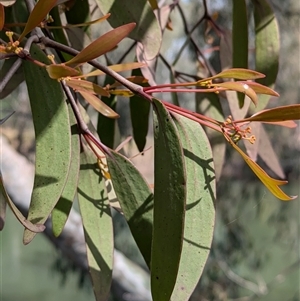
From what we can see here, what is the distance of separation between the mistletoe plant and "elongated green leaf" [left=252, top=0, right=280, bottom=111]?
21 cm

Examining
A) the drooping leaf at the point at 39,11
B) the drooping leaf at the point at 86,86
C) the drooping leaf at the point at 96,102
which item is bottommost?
the drooping leaf at the point at 96,102

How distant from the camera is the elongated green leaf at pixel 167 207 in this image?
1.10 feet

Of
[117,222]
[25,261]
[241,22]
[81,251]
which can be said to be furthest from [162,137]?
[25,261]

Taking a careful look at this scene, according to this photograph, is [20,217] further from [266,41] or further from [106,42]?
[266,41]

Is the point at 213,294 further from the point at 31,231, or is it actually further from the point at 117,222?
the point at 31,231

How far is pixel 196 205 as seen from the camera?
1.27ft

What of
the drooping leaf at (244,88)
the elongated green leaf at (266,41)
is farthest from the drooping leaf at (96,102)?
the elongated green leaf at (266,41)

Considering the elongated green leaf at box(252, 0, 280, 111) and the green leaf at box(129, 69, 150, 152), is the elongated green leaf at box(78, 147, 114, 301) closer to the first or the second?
the green leaf at box(129, 69, 150, 152)

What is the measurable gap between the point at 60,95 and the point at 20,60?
0.04 meters

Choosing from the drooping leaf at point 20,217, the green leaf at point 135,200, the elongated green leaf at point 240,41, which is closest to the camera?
the drooping leaf at point 20,217

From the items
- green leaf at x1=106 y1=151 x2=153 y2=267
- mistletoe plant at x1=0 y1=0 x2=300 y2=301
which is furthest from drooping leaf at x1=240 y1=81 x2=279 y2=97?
green leaf at x1=106 y1=151 x2=153 y2=267

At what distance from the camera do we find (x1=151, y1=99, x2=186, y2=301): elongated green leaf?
0.33 meters

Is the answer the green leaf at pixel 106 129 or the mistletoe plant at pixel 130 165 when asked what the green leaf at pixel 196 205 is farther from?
the green leaf at pixel 106 129

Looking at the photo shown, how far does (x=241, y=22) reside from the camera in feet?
1.80
